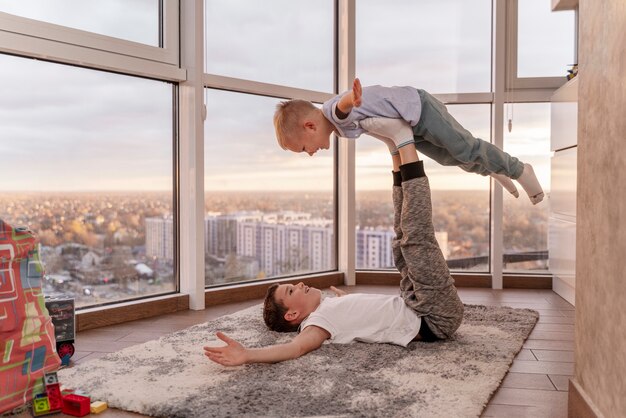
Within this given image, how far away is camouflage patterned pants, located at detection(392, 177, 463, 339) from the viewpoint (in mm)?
2029

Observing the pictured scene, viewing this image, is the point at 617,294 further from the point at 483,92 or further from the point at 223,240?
the point at 483,92

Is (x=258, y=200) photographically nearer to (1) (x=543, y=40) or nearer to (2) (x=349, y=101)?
(2) (x=349, y=101)

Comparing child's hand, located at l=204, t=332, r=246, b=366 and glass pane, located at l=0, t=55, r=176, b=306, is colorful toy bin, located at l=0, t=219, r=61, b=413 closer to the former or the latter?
child's hand, located at l=204, t=332, r=246, b=366

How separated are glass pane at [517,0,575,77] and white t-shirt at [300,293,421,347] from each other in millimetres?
2051

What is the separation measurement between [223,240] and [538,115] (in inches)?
79.0

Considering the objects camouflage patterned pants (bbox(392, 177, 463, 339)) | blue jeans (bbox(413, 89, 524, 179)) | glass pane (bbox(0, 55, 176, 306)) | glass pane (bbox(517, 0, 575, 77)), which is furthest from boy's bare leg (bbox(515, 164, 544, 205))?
glass pane (bbox(0, 55, 176, 306))

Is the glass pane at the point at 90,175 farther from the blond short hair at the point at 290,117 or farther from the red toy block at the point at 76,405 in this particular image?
the red toy block at the point at 76,405

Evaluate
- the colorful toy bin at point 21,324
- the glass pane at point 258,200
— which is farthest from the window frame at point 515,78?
the colorful toy bin at point 21,324

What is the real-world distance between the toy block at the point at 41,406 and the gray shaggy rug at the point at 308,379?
125 millimetres

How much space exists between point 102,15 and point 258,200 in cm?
123

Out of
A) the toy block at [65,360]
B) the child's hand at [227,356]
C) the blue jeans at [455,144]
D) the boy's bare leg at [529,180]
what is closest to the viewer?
the child's hand at [227,356]

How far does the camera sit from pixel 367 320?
6.88 feet

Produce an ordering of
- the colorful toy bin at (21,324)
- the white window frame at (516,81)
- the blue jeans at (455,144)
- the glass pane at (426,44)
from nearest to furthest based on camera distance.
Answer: the colorful toy bin at (21,324) → the blue jeans at (455,144) → the white window frame at (516,81) → the glass pane at (426,44)

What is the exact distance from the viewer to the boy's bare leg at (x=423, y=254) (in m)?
2.03
